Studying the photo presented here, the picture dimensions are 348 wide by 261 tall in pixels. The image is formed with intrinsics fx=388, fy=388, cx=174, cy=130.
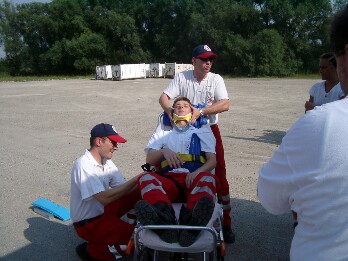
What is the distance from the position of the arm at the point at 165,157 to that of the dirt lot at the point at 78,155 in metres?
1.09

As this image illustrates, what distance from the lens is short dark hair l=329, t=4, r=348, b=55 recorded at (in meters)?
1.37

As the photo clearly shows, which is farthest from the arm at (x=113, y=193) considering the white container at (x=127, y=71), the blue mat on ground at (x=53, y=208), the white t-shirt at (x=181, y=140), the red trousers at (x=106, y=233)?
the white container at (x=127, y=71)

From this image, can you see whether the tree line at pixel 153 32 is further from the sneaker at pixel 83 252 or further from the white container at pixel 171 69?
the sneaker at pixel 83 252

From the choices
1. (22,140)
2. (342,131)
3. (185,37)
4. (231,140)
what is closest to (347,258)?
(342,131)

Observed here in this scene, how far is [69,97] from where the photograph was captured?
61.9 feet

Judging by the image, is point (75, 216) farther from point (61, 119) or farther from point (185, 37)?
point (185, 37)

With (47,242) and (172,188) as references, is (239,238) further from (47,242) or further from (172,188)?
(47,242)

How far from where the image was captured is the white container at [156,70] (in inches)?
1444

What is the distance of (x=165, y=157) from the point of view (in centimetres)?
399

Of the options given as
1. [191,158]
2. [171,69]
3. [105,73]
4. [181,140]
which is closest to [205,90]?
[181,140]

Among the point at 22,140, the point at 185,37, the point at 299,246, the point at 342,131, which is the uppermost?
the point at 185,37

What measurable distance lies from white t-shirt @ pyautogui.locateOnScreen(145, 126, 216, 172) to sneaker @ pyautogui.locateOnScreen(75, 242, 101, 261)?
46.8 inches

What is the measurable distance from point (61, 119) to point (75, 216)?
8.90 metres

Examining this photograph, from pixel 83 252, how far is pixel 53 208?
130cm
